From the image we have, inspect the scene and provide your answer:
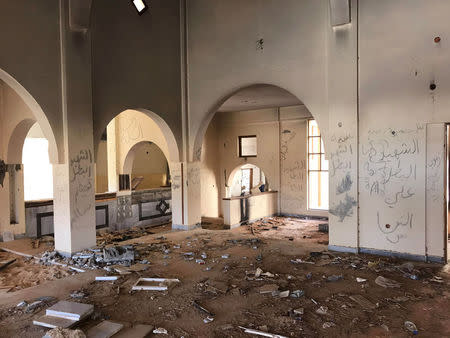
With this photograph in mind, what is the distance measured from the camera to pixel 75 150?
22.6ft

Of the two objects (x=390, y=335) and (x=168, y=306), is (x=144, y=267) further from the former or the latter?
(x=390, y=335)

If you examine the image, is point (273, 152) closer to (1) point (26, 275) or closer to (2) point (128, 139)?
A: (2) point (128, 139)

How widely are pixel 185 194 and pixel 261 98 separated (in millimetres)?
4870

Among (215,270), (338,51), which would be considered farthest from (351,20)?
(215,270)

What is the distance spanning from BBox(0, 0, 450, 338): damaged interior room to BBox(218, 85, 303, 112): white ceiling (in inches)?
23.5

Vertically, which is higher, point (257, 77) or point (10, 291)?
point (257, 77)

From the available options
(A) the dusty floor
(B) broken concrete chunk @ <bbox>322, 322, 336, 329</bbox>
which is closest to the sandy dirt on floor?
(A) the dusty floor

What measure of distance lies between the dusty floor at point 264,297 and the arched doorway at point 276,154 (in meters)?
6.33

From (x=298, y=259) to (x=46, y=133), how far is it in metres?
5.52

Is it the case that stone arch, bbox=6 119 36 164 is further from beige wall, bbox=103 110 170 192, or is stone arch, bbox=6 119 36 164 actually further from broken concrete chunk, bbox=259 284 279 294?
broken concrete chunk, bbox=259 284 279 294

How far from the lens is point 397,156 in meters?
6.54

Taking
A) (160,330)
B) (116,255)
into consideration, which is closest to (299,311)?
(160,330)

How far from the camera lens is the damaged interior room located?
4.52 meters

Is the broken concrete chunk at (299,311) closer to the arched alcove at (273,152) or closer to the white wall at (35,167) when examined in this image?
the arched alcove at (273,152)
